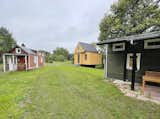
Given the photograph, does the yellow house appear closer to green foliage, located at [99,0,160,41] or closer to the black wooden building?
green foliage, located at [99,0,160,41]

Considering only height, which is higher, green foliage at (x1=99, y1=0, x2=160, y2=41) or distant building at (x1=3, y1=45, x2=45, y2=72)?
green foliage at (x1=99, y1=0, x2=160, y2=41)

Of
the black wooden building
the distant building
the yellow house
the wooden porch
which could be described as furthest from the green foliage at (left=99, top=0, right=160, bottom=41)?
the wooden porch

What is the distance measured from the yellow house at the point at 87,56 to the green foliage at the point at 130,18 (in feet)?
11.4

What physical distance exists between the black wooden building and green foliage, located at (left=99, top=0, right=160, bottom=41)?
29.1 ft

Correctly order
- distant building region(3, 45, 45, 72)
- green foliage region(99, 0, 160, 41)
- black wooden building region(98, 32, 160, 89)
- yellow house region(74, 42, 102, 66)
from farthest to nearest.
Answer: yellow house region(74, 42, 102, 66) < distant building region(3, 45, 45, 72) < green foliage region(99, 0, 160, 41) < black wooden building region(98, 32, 160, 89)

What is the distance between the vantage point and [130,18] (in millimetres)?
17844

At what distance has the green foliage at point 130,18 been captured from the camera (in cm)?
1578

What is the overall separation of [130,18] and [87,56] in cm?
848

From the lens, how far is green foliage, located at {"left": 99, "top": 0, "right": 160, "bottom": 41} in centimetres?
1578

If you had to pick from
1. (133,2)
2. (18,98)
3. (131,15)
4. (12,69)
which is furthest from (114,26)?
(18,98)

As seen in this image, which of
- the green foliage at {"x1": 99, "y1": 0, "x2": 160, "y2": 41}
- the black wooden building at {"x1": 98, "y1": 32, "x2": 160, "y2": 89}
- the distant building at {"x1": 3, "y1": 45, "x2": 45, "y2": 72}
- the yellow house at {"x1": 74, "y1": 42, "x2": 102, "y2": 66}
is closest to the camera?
the black wooden building at {"x1": 98, "y1": 32, "x2": 160, "y2": 89}

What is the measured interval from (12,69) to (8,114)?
14.1m

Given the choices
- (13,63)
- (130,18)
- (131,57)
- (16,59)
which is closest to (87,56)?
(130,18)

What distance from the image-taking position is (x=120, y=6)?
17.9 meters
